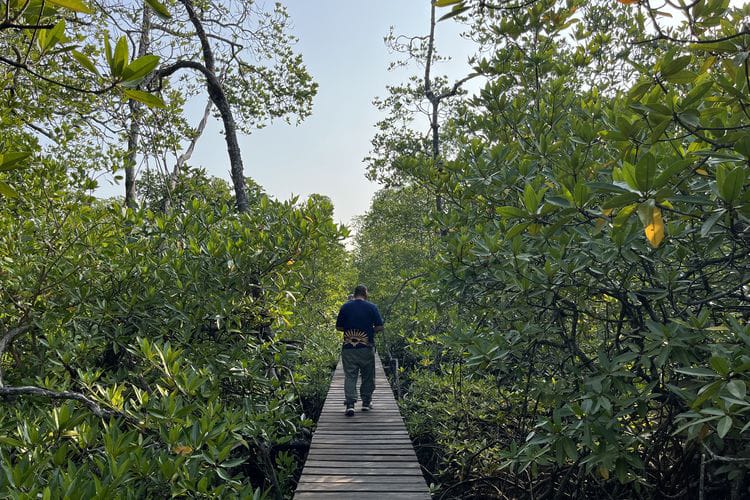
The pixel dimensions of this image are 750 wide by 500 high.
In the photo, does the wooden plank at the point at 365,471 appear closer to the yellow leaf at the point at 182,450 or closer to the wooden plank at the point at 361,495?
the wooden plank at the point at 361,495

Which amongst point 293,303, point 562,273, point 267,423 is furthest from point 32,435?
point 562,273

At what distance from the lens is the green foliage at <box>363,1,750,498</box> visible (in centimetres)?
166

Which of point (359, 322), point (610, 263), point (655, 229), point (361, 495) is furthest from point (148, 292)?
point (655, 229)

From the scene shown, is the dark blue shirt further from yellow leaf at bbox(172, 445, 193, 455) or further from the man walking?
yellow leaf at bbox(172, 445, 193, 455)

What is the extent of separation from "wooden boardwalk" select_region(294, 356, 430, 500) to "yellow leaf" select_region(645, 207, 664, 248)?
2500 mm

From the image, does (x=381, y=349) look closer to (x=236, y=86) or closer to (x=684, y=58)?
(x=236, y=86)

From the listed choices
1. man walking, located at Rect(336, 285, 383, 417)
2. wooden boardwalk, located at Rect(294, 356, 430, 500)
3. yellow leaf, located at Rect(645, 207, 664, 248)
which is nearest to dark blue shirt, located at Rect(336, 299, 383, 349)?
man walking, located at Rect(336, 285, 383, 417)

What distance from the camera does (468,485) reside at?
4.25m

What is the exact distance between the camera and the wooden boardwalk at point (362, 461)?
3.25m

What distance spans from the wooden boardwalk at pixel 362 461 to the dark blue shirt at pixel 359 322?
88 centimetres

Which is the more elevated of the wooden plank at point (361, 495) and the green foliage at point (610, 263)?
the green foliage at point (610, 263)

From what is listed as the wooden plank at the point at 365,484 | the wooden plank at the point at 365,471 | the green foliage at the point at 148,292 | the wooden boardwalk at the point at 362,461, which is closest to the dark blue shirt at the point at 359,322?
the wooden boardwalk at the point at 362,461

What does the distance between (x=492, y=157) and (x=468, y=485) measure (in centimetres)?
309

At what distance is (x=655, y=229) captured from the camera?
1380 millimetres
